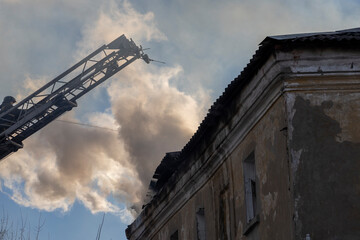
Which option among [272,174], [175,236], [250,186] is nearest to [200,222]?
[175,236]

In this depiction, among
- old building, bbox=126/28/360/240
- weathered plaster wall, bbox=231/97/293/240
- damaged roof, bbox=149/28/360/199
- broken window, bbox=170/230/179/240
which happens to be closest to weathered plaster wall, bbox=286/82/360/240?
old building, bbox=126/28/360/240

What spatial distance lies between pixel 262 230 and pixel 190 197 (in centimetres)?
519

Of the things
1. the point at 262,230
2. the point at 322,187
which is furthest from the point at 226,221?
the point at 322,187

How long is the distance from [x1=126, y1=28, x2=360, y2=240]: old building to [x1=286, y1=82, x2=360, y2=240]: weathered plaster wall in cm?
2

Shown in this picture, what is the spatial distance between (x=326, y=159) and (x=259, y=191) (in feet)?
5.72

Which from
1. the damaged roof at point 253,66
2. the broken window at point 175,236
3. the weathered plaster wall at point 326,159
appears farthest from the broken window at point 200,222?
the weathered plaster wall at point 326,159

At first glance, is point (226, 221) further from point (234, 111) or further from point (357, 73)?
point (357, 73)

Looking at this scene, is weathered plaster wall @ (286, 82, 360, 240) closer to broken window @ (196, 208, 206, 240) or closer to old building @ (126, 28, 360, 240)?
old building @ (126, 28, 360, 240)

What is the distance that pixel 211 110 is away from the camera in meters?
14.7

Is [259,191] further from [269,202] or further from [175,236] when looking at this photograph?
[175,236]

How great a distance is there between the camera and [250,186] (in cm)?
1384

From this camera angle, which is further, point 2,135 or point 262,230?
point 2,135

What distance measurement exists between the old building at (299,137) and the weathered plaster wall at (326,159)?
0.7 inches

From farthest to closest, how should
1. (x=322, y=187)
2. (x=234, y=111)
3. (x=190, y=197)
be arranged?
(x=190, y=197) → (x=234, y=111) → (x=322, y=187)
